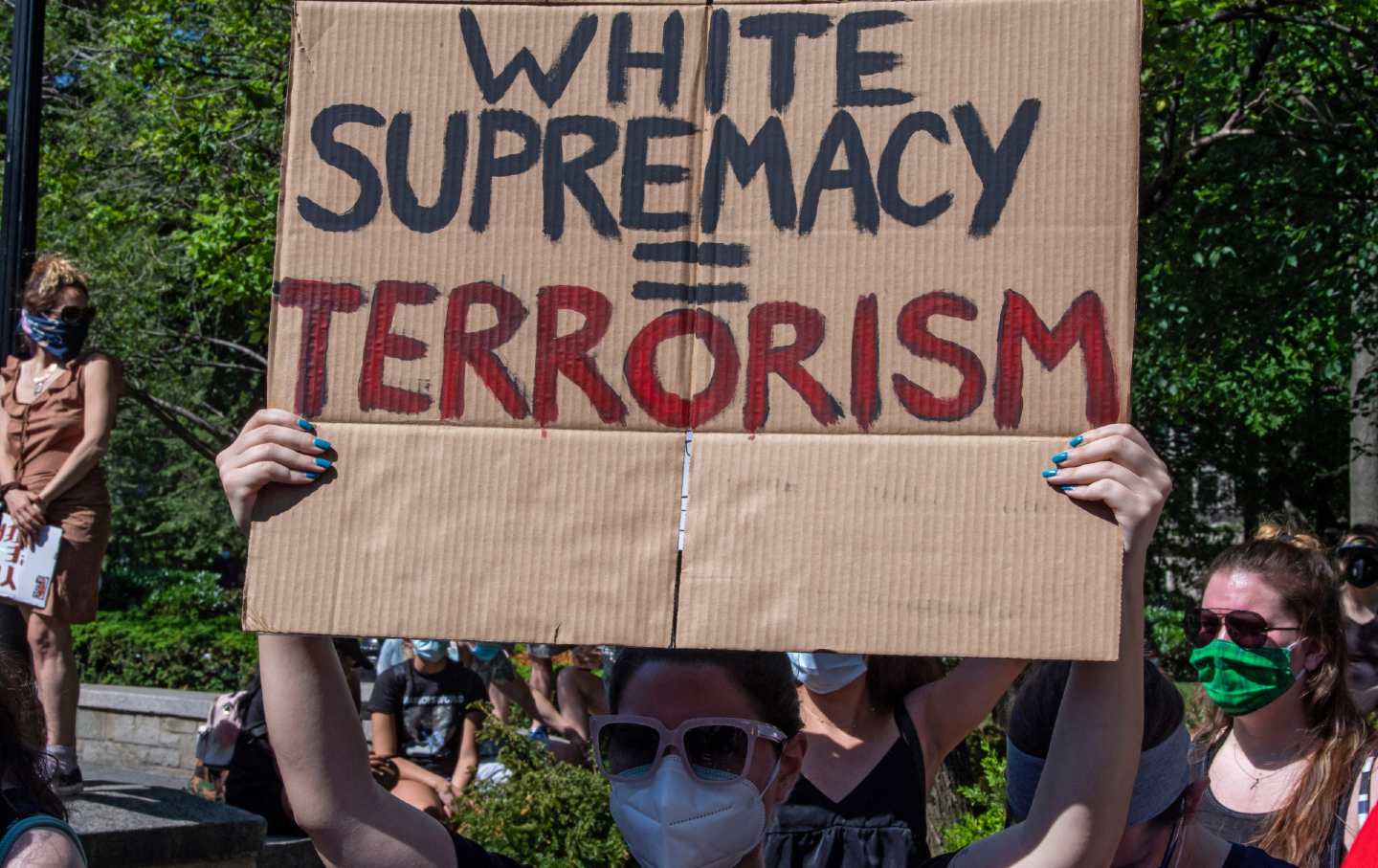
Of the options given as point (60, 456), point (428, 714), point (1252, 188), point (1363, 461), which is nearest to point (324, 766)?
point (60, 456)

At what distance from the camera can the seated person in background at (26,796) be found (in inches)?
90.4

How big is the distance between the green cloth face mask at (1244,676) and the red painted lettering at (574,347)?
2.24m

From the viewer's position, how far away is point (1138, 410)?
13.8 m

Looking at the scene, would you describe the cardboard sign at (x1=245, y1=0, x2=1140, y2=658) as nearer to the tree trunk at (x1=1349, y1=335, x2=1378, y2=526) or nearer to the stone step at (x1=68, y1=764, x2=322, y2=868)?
the stone step at (x1=68, y1=764, x2=322, y2=868)

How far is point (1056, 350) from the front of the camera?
2082 millimetres

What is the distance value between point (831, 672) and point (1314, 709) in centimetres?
124

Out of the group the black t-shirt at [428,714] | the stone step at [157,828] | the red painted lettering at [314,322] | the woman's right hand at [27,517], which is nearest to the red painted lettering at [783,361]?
the red painted lettering at [314,322]

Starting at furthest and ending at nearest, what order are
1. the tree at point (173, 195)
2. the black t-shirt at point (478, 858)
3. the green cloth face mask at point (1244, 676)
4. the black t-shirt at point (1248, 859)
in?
1. the tree at point (173, 195)
2. the green cloth face mask at point (1244, 676)
3. the black t-shirt at point (1248, 859)
4. the black t-shirt at point (478, 858)

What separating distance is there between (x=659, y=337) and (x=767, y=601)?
0.42 meters

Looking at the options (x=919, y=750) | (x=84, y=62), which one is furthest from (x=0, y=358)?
(x=84, y=62)

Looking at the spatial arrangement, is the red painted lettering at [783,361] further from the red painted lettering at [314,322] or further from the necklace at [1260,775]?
the necklace at [1260,775]

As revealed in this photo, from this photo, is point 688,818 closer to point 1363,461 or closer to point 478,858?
point 478,858

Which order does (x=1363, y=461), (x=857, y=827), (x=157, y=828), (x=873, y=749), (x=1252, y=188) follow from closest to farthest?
(x=857, y=827) < (x=873, y=749) < (x=157, y=828) < (x=1252, y=188) < (x=1363, y=461)

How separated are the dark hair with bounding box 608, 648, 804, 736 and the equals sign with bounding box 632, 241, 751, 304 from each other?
2.06 ft
